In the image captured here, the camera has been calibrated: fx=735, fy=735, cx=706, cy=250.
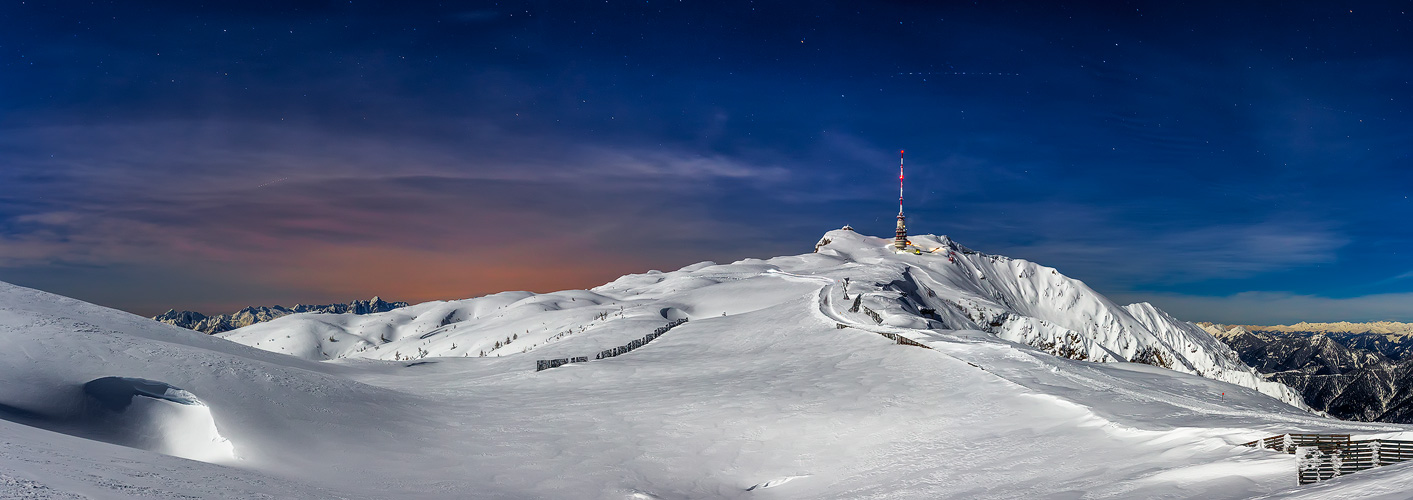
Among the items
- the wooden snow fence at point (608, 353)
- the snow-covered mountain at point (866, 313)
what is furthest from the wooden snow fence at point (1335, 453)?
the wooden snow fence at point (608, 353)

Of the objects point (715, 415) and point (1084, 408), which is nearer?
point (1084, 408)

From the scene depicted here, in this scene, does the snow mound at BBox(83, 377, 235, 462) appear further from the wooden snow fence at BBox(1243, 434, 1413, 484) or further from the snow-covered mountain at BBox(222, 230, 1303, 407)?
the snow-covered mountain at BBox(222, 230, 1303, 407)

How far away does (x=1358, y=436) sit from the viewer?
17.1 metres

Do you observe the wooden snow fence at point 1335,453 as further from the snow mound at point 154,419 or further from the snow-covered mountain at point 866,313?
the snow-covered mountain at point 866,313

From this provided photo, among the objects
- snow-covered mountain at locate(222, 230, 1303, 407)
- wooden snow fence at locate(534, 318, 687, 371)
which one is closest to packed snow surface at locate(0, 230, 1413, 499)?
wooden snow fence at locate(534, 318, 687, 371)

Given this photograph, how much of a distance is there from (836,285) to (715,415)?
42570mm

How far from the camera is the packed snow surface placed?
16.3 meters

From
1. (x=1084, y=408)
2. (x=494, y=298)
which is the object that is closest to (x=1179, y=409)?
(x=1084, y=408)

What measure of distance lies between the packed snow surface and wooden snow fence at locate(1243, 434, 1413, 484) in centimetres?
52

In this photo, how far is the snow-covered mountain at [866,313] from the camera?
5984 centimetres

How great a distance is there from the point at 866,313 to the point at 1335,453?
37682 mm

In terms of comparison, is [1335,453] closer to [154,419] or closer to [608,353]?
[154,419]

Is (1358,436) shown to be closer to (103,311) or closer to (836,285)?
(103,311)

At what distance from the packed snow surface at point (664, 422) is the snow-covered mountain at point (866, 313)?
35.0 ft
